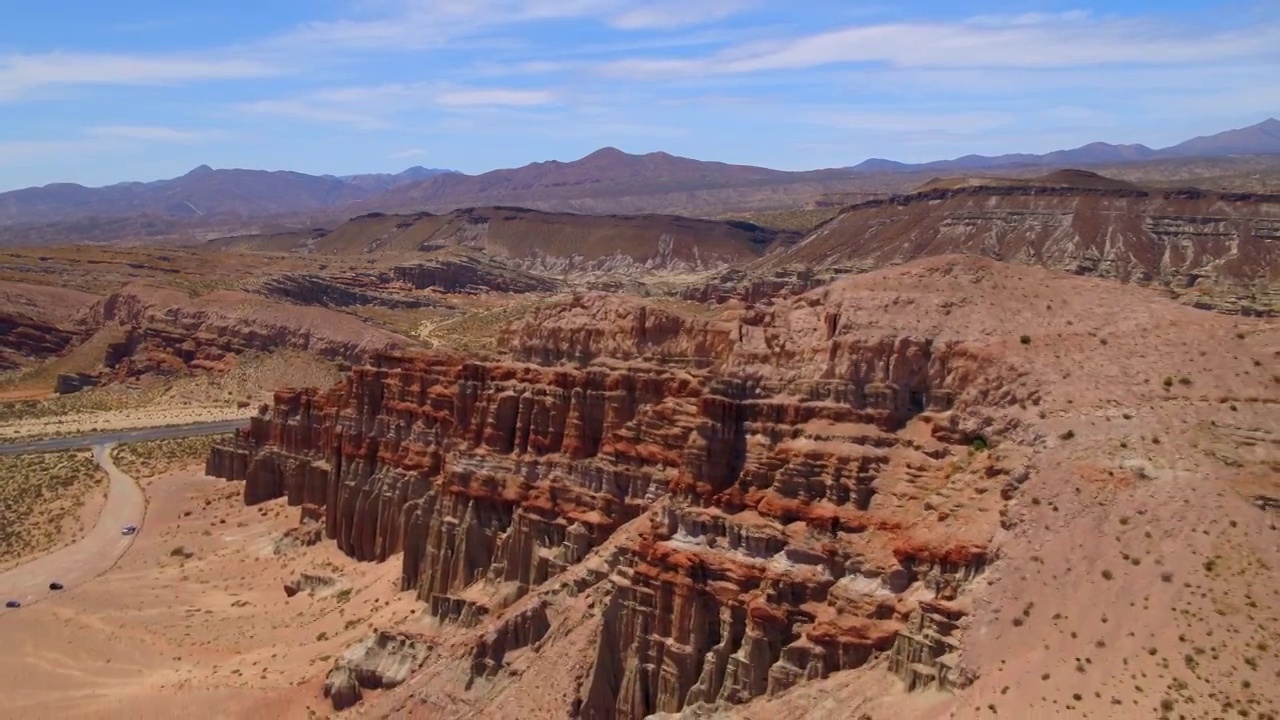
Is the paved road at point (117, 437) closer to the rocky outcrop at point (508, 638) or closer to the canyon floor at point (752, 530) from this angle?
the canyon floor at point (752, 530)

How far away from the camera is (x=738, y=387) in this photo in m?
39.0

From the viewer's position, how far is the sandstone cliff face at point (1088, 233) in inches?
5261

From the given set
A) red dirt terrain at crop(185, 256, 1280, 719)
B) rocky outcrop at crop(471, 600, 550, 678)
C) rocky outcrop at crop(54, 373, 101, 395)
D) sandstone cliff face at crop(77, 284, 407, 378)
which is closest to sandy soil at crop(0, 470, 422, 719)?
red dirt terrain at crop(185, 256, 1280, 719)

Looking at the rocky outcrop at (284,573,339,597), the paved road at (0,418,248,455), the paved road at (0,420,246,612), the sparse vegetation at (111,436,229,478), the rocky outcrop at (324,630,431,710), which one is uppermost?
the rocky outcrop at (324,630,431,710)

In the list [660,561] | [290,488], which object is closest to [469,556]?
[660,561]

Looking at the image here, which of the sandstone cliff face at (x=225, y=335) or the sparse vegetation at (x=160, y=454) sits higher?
the sandstone cliff face at (x=225, y=335)

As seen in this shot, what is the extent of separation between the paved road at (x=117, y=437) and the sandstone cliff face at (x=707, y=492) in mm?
46499

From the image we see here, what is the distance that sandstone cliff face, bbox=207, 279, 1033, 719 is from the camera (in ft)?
105

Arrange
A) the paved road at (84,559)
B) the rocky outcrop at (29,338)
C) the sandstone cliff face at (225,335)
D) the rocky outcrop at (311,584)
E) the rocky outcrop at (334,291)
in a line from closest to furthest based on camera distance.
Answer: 1. the rocky outcrop at (311,584)
2. the paved road at (84,559)
3. the sandstone cliff face at (225,335)
4. the rocky outcrop at (29,338)
5. the rocky outcrop at (334,291)

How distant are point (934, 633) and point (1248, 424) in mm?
11093

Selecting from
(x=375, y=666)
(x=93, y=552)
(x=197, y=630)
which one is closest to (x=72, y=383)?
(x=93, y=552)

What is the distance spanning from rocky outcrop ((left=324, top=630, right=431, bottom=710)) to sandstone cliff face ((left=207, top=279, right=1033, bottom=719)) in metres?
2.12

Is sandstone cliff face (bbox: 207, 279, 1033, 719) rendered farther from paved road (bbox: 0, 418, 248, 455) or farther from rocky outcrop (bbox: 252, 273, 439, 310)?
rocky outcrop (bbox: 252, 273, 439, 310)

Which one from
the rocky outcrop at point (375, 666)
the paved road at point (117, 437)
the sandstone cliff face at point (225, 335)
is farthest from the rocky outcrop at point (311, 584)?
the sandstone cliff face at point (225, 335)
